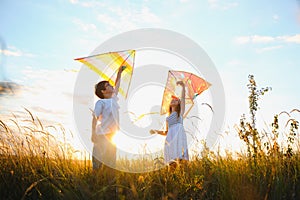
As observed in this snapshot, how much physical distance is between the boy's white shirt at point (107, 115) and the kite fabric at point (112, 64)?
1185mm

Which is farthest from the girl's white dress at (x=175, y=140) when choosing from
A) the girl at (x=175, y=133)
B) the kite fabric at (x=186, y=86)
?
the kite fabric at (x=186, y=86)

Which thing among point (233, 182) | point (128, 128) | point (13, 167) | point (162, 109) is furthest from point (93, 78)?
point (233, 182)

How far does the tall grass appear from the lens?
10.1ft

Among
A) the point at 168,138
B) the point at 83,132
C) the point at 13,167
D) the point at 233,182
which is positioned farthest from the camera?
the point at 168,138

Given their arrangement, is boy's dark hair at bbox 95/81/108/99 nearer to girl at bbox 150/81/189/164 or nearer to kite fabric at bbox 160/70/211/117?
girl at bbox 150/81/189/164

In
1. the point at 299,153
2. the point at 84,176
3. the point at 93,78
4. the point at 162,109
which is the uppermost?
the point at 93,78

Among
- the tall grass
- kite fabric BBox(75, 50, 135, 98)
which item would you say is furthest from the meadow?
kite fabric BBox(75, 50, 135, 98)

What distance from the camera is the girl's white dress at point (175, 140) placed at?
580 centimetres

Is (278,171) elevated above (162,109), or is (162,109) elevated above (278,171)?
(162,109)

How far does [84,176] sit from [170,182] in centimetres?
131

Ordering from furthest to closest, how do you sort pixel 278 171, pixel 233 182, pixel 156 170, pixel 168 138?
1. pixel 168 138
2. pixel 156 170
3. pixel 278 171
4. pixel 233 182

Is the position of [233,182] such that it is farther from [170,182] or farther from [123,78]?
[123,78]

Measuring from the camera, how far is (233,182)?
10.3ft

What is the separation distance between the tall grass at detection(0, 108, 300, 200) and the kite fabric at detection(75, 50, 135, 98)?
1.69m
